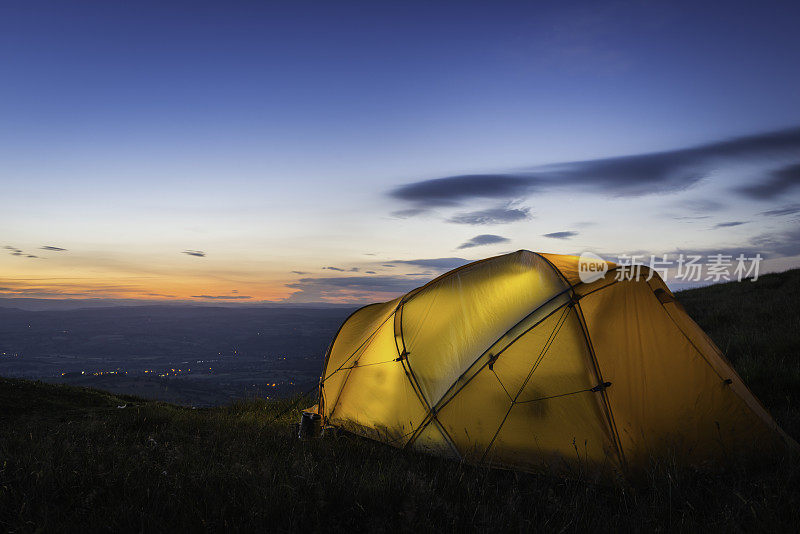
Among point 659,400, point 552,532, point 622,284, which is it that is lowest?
point 552,532

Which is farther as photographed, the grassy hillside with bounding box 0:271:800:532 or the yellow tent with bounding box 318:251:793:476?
the yellow tent with bounding box 318:251:793:476

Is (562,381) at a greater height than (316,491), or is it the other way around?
(562,381)

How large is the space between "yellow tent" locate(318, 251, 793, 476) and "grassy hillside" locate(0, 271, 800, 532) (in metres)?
0.37

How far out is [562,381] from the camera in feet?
17.3

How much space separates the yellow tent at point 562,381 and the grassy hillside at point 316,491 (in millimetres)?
371

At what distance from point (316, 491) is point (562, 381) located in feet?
10.9

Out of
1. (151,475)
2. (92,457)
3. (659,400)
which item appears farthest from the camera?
(659,400)

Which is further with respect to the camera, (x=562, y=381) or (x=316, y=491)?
(x=562, y=381)

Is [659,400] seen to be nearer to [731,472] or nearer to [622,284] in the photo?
[731,472]

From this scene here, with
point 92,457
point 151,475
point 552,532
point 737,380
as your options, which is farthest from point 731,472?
point 92,457

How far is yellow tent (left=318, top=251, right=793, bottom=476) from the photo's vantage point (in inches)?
200

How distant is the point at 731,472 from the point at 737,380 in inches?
61.2

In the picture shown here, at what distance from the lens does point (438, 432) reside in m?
5.71

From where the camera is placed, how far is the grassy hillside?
323cm
